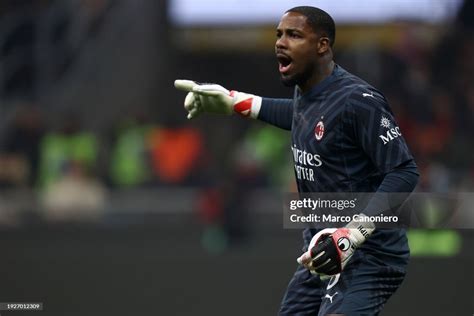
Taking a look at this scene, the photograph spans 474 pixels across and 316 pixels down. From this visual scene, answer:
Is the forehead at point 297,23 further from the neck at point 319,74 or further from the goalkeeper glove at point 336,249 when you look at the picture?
the goalkeeper glove at point 336,249

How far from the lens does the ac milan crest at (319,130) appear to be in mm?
4992

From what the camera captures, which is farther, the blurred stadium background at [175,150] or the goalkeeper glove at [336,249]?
the blurred stadium background at [175,150]

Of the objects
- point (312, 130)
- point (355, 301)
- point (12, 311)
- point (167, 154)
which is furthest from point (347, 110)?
point (167, 154)

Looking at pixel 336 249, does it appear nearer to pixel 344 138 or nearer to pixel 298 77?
pixel 344 138

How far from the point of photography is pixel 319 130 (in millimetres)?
5012

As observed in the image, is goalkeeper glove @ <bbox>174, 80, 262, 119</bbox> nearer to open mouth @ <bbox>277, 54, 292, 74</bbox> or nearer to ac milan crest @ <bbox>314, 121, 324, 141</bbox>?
open mouth @ <bbox>277, 54, 292, 74</bbox>

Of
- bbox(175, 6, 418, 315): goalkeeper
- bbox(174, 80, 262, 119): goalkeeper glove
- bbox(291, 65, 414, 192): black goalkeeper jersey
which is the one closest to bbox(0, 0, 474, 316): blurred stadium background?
bbox(174, 80, 262, 119): goalkeeper glove

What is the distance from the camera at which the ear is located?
5.05m

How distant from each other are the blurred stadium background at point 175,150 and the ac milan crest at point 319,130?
13.5 ft

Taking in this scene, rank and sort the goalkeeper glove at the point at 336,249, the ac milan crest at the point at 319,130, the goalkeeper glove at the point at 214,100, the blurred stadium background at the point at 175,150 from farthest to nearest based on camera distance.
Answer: the blurred stadium background at the point at 175,150 → the goalkeeper glove at the point at 214,100 → the ac milan crest at the point at 319,130 → the goalkeeper glove at the point at 336,249

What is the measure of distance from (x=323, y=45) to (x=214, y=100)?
790mm

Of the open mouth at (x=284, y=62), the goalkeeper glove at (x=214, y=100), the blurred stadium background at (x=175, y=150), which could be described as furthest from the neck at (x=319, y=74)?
the blurred stadium background at (x=175, y=150)

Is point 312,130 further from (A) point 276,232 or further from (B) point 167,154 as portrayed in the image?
(B) point 167,154

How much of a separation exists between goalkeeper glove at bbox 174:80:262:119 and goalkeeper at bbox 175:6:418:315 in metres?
0.48
